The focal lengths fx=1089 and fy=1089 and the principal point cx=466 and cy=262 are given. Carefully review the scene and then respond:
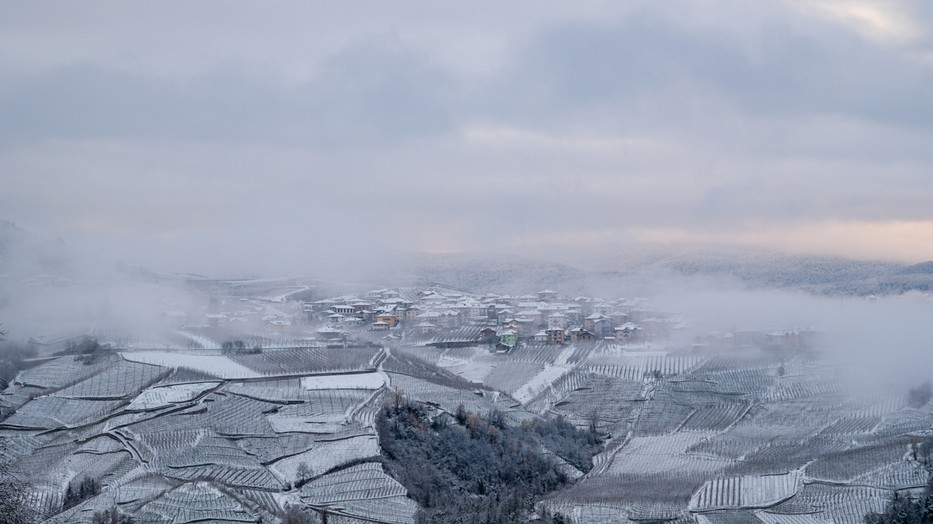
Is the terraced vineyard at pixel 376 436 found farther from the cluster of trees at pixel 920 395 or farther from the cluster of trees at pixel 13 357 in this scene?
the cluster of trees at pixel 13 357

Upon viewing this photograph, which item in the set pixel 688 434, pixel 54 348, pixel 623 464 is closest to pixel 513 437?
pixel 623 464

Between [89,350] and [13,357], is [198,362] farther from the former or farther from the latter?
[13,357]

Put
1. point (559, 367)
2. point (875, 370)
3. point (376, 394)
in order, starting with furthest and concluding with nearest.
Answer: point (559, 367) → point (875, 370) → point (376, 394)

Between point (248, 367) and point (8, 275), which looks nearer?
point (248, 367)

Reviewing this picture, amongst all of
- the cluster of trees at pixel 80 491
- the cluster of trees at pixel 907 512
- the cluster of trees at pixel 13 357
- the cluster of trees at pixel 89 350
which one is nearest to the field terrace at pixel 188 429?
the cluster of trees at pixel 80 491

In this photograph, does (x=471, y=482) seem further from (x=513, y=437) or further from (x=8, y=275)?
(x=8, y=275)

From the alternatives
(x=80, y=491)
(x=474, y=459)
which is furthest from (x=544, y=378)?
(x=80, y=491)
